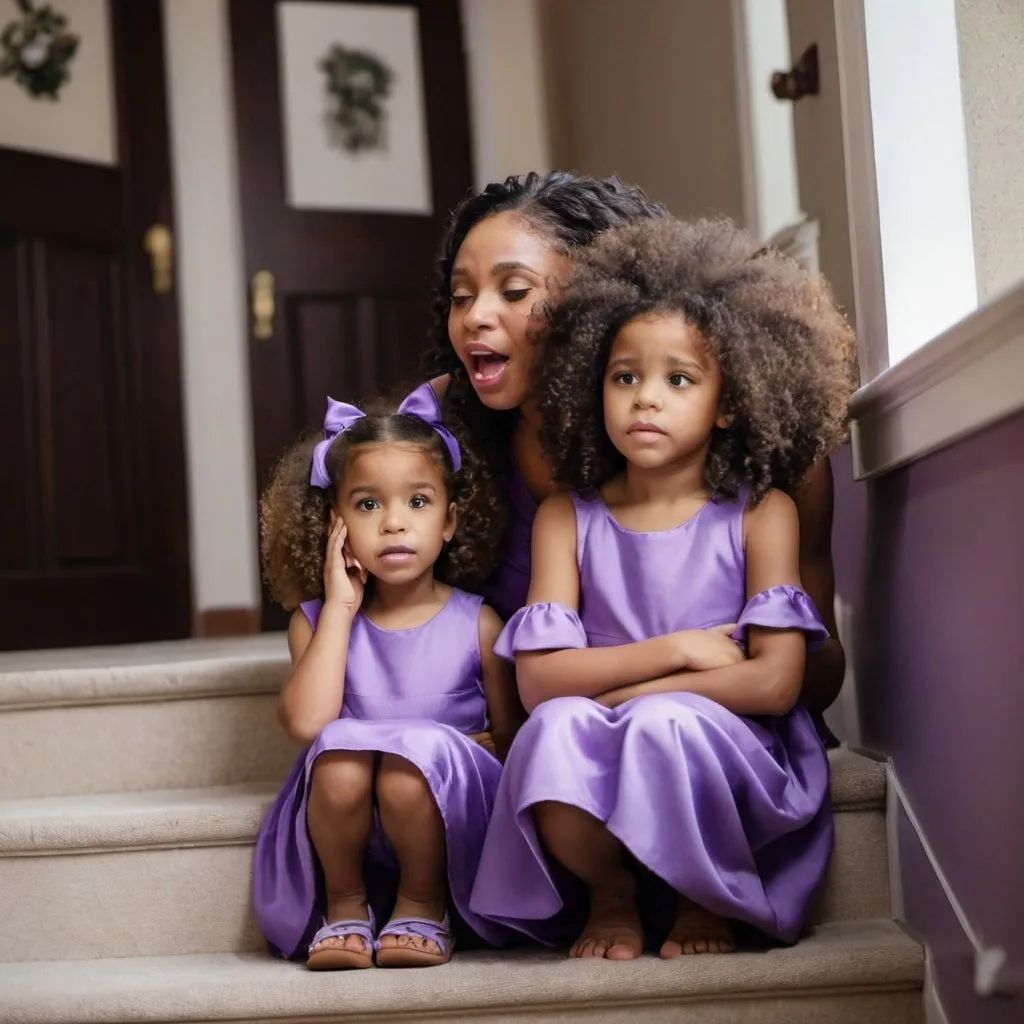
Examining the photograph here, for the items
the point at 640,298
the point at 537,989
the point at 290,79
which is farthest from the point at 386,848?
the point at 290,79

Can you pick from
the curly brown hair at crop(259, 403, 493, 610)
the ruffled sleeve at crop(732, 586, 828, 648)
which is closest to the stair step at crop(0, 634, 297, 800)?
the curly brown hair at crop(259, 403, 493, 610)

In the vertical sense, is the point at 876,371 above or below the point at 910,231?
below

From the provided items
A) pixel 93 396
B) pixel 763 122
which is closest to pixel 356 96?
pixel 93 396

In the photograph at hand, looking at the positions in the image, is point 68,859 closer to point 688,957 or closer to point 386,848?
point 386,848

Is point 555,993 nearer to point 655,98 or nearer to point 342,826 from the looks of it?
point 342,826

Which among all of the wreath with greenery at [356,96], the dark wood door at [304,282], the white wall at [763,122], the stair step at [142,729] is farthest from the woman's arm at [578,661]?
the wreath with greenery at [356,96]

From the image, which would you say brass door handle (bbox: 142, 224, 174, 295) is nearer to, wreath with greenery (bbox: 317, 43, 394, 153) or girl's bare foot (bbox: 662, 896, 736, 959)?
wreath with greenery (bbox: 317, 43, 394, 153)

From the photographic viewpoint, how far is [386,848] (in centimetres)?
157

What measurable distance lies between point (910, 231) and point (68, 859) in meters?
1.28

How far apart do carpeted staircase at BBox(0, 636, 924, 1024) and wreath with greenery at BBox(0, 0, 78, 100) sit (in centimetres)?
268

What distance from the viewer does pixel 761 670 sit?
4.91ft

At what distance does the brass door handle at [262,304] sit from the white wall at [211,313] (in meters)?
0.09

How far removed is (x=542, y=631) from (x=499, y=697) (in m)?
0.17

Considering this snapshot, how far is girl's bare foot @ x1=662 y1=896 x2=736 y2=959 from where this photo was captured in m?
1.45
